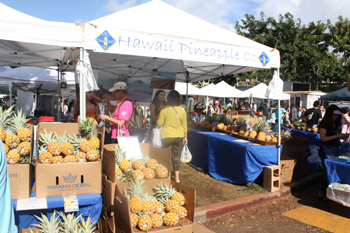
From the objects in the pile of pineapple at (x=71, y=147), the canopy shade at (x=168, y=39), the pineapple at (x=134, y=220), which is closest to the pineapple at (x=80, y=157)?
the pile of pineapple at (x=71, y=147)

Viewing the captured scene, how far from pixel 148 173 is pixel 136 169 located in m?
0.21

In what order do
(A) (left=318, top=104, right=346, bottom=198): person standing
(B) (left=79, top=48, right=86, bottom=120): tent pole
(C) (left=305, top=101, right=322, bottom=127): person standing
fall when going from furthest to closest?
(C) (left=305, top=101, right=322, bottom=127): person standing
(A) (left=318, top=104, right=346, bottom=198): person standing
(B) (left=79, top=48, right=86, bottom=120): tent pole

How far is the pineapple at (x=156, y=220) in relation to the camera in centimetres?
270

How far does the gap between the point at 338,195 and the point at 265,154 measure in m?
1.45

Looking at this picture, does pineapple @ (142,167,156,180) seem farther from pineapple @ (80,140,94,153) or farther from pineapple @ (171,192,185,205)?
pineapple @ (80,140,94,153)

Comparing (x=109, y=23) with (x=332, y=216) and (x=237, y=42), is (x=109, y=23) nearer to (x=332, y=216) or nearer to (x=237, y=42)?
(x=237, y=42)

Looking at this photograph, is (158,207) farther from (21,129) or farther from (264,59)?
(264,59)

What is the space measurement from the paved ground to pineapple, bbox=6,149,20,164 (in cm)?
296

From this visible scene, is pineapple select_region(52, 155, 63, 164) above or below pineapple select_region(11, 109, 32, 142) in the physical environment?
below

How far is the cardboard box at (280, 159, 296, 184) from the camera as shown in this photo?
233 inches

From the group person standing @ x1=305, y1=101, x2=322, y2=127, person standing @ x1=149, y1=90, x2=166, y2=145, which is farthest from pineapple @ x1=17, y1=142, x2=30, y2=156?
person standing @ x1=305, y1=101, x2=322, y2=127

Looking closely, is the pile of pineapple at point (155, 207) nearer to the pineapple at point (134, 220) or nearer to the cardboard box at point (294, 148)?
the pineapple at point (134, 220)

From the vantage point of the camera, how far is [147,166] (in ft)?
11.5

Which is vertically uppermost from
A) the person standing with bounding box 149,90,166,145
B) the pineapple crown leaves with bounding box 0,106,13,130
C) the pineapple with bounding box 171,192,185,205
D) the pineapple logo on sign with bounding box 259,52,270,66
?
the pineapple logo on sign with bounding box 259,52,270,66
